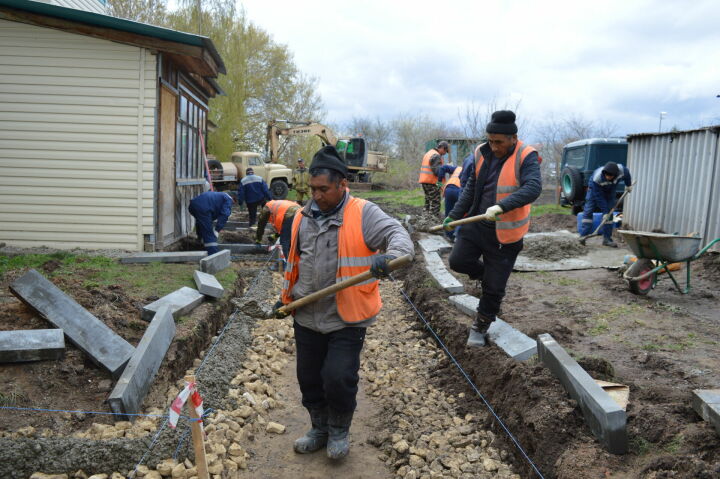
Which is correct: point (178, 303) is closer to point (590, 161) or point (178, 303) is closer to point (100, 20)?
point (100, 20)

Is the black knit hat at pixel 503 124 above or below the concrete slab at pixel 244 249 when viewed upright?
above

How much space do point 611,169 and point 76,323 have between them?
9152mm

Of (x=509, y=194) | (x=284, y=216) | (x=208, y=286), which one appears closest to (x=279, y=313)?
(x=509, y=194)

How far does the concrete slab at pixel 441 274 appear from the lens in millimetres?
7047

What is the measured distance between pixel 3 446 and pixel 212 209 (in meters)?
6.54

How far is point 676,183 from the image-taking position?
32.1 ft

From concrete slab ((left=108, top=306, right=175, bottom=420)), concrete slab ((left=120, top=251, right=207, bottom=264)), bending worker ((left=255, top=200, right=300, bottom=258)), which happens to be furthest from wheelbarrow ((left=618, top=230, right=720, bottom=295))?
concrete slab ((left=120, top=251, right=207, bottom=264))

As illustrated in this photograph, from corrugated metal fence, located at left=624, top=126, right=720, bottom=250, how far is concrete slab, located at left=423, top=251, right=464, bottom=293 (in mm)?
4163

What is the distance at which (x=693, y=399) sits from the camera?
3.14 m

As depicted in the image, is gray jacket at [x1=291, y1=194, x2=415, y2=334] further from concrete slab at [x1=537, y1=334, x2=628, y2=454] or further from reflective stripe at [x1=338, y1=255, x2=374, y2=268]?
concrete slab at [x1=537, y1=334, x2=628, y2=454]

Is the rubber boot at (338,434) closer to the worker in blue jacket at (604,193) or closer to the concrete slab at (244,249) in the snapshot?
the concrete slab at (244,249)

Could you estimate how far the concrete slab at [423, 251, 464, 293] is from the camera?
705 centimetres

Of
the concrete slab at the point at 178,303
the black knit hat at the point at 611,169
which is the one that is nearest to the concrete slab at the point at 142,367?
the concrete slab at the point at 178,303

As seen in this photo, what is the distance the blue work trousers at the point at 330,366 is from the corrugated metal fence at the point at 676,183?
741 cm
